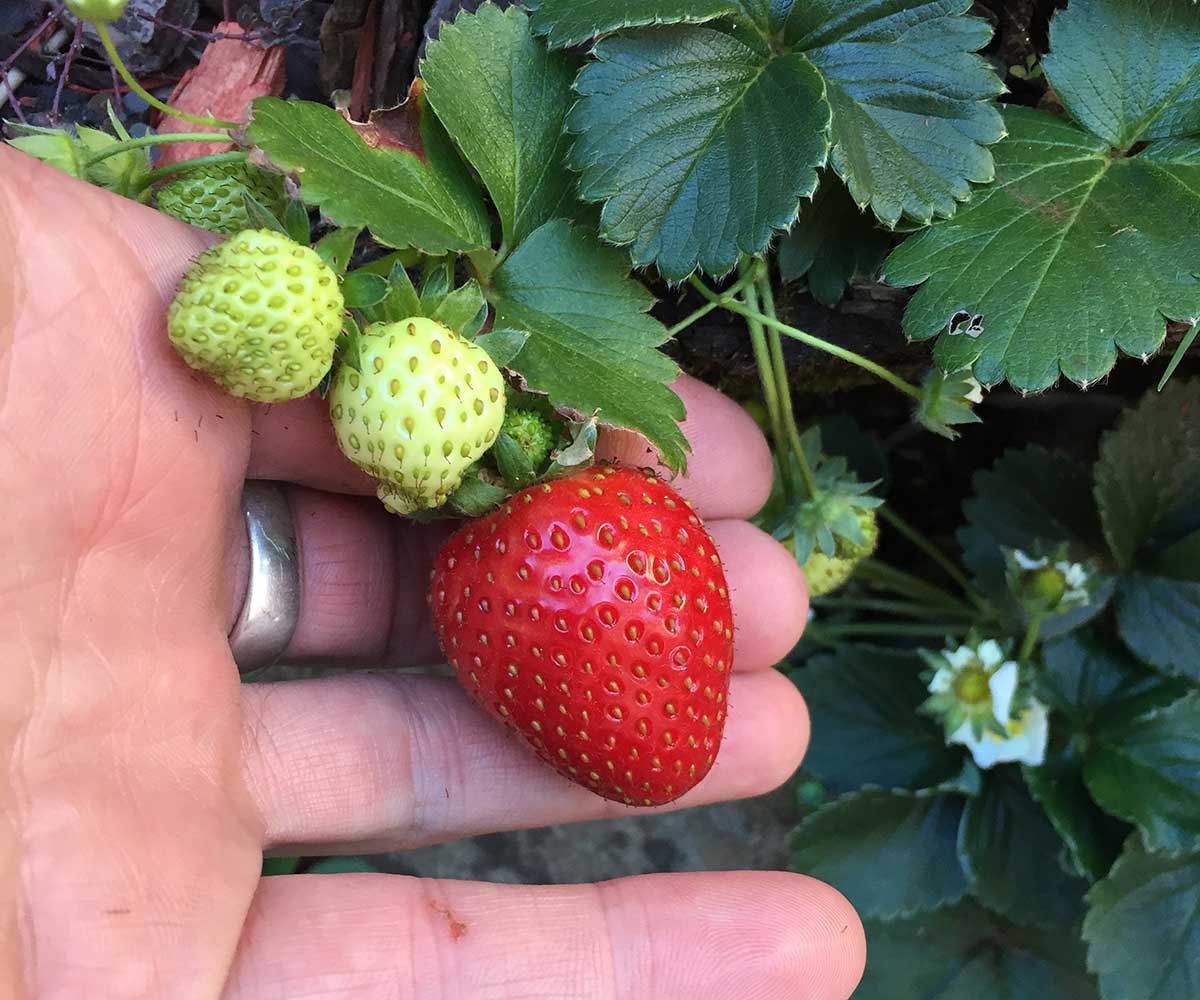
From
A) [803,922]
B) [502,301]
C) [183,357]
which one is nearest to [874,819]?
[803,922]

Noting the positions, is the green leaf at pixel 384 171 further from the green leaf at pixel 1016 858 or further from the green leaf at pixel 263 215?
the green leaf at pixel 1016 858

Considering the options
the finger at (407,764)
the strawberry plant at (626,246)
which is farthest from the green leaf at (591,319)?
the finger at (407,764)

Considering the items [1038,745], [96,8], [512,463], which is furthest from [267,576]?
[1038,745]

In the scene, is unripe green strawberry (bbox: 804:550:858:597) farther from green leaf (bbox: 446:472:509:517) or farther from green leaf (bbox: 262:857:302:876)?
green leaf (bbox: 262:857:302:876)

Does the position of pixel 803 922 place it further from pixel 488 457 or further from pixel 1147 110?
pixel 1147 110

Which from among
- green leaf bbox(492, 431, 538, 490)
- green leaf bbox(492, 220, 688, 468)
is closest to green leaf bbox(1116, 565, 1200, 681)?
green leaf bbox(492, 220, 688, 468)
